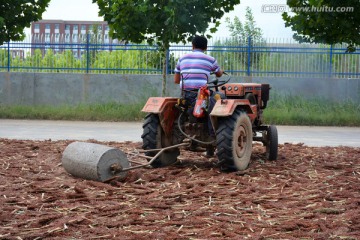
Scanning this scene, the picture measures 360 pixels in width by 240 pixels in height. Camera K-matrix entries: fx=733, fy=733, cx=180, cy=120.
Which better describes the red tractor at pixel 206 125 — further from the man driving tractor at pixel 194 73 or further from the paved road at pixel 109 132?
the paved road at pixel 109 132

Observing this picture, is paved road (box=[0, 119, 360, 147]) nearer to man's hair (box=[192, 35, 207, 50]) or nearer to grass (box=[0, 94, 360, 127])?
grass (box=[0, 94, 360, 127])

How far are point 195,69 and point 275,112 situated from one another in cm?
1317

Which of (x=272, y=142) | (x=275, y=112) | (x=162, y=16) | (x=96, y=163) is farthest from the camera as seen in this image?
(x=275, y=112)

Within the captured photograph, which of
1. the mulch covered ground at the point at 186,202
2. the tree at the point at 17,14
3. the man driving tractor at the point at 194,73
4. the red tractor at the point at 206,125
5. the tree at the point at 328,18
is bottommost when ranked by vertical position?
the mulch covered ground at the point at 186,202

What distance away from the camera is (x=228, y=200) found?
7.96 metres

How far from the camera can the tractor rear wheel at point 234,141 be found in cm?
1001

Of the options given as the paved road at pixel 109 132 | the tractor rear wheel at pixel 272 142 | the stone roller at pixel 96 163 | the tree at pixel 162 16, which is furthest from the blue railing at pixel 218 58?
the stone roller at pixel 96 163

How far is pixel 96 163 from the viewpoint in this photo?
357 inches

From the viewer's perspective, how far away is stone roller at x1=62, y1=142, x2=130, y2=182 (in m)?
9.09

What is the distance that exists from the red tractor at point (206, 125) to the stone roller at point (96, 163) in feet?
3.93

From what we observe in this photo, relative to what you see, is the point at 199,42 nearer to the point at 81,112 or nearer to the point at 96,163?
the point at 96,163

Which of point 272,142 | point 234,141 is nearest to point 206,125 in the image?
point 234,141

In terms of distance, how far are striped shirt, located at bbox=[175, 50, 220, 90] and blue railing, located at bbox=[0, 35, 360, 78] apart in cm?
1370

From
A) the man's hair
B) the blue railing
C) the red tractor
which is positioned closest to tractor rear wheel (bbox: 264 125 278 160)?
the red tractor
